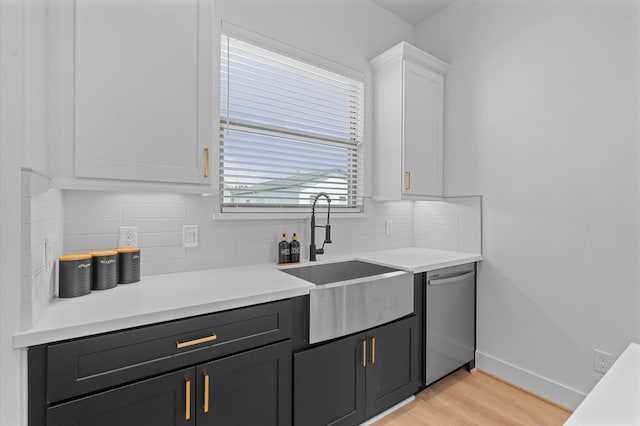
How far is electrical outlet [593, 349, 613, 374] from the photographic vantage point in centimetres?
182

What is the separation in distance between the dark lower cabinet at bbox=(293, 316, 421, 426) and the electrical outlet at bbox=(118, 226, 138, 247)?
1.03m

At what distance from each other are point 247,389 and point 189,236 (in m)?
0.90

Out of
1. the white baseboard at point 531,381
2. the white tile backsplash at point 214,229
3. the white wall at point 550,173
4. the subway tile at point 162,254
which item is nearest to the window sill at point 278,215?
the white tile backsplash at point 214,229

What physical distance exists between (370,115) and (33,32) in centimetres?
211

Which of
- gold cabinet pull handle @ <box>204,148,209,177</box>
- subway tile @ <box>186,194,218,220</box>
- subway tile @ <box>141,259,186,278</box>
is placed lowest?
subway tile @ <box>141,259,186,278</box>

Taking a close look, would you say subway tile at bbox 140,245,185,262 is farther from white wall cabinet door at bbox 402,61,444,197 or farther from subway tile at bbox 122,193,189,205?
white wall cabinet door at bbox 402,61,444,197

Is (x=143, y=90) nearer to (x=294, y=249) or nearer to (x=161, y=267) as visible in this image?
(x=161, y=267)

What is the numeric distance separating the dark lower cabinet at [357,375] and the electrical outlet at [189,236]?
2.86 feet

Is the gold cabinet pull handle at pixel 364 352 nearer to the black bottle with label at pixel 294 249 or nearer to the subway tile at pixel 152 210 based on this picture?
the black bottle with label at pixel 294 249

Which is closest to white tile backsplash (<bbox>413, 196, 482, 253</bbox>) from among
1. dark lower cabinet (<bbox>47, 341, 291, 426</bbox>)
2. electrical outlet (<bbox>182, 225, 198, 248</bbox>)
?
dark lower cabinet (<bbox>47, 341, 291, 426</bbox>)

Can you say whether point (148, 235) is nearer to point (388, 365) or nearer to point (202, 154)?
point (202, 154)

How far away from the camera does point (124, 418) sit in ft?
3.47

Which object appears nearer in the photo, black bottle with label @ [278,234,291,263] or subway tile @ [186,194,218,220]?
subway tile @ [186,194,218,220]

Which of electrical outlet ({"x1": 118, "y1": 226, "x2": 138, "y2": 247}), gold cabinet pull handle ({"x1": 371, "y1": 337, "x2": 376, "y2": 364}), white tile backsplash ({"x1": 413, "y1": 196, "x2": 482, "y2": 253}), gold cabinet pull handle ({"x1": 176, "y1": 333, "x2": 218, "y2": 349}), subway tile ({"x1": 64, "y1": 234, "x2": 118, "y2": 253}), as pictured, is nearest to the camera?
gold cabinet pull handle ({"x1": 176, "y1": 333, "x2": 218, "y2": 349})
